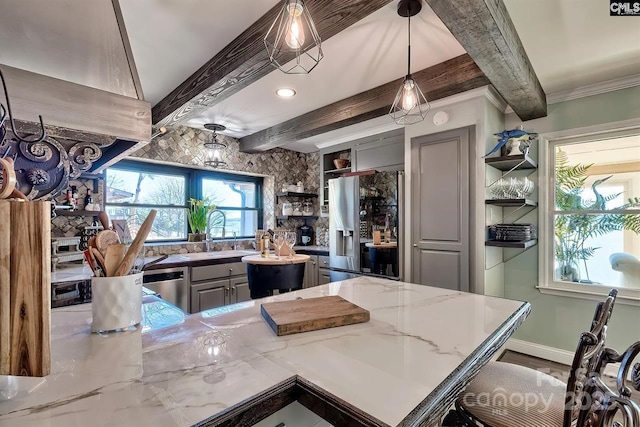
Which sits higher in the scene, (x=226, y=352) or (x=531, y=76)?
(x=531, y=76)

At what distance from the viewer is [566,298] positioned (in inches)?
106

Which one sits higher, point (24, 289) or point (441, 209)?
point (441, 209)

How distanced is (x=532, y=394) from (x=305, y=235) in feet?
12.7

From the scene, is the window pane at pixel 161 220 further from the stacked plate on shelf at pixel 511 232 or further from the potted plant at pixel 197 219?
the stacked plate on shelf at pixel 511 232

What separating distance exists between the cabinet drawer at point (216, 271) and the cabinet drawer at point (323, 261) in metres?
0.98

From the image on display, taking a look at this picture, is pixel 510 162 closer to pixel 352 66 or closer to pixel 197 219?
pixel 352 66

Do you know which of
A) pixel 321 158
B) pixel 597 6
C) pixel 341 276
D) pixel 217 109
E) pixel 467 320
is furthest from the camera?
pixel 321 158

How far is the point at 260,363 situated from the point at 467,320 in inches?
29.8

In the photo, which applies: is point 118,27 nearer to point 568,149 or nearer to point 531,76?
point 531,76

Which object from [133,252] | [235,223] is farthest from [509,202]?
[235,223]

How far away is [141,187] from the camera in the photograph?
350 centimetres

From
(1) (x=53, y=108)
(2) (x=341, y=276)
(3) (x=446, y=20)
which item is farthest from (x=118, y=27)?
(2) (x=341, y=276)

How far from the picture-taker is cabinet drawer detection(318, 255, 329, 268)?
3852 mm

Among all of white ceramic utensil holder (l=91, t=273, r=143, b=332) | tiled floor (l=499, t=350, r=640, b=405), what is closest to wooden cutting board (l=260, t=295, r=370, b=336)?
white ceramic utensil holder (l=91, t=273, r=143, b=332)
